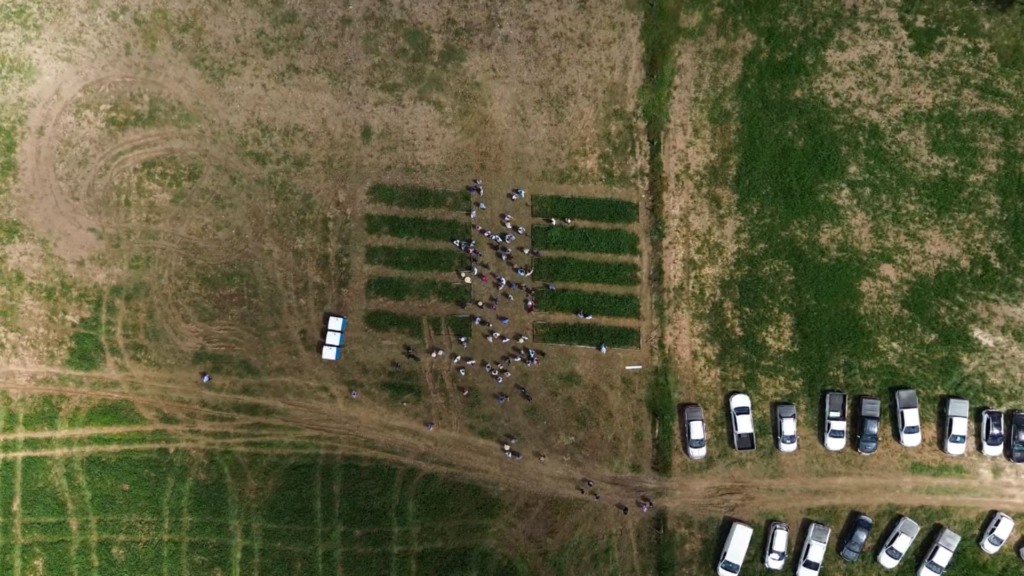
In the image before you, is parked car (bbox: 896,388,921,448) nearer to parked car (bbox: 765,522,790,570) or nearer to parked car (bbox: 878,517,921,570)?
parked car (bbox: 878,517,921,570)

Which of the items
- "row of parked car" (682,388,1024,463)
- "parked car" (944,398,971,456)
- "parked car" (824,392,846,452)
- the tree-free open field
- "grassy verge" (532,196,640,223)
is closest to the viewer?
"parked car" (944,398,971,456)

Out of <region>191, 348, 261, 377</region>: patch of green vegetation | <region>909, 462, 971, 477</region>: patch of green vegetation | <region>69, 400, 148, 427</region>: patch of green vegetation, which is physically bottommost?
<region>909, 462, 971, 477</region>: patch of green vegetation

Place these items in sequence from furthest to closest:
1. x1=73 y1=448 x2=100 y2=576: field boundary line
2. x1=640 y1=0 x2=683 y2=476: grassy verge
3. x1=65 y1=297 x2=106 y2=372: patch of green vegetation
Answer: x1=65 y1=297 x2=106 y2=372: patch of green vegetation < x1=73 y1=448 x2=100 y2=576: field boundary line < x1=640 y1=0 x2=683 y2=476: grassy verge

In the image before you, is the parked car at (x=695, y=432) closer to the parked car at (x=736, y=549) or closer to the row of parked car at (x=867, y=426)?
the row of parked car at (x=867, y=426)

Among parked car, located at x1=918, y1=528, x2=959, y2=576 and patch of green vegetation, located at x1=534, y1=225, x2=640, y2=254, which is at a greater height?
patch of green vegetation, located at x1=534, y1=225, x2=640, y2=254

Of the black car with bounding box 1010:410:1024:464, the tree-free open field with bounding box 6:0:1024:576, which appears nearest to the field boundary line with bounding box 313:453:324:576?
the tree-free open field with bounding box 6:0:1024:576

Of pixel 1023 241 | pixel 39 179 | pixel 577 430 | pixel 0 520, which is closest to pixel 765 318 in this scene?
pixel 577 430
